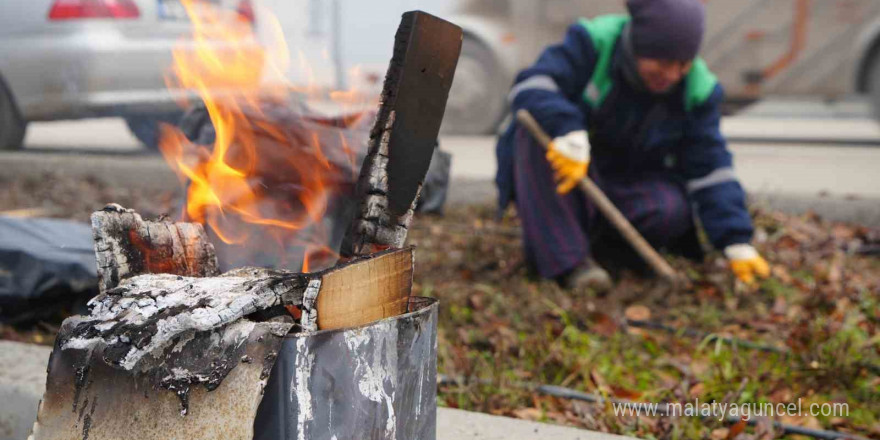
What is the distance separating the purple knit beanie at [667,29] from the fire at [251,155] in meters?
1.72

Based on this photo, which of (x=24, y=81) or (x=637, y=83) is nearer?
(x=637, y=83)

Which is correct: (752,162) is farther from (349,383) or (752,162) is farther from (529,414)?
(349,383)

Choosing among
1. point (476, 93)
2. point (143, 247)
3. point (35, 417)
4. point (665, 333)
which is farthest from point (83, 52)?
point (143, 247)

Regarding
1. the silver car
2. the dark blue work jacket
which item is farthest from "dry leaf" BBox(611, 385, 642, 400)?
the silver car

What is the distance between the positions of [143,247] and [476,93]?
6.87 m

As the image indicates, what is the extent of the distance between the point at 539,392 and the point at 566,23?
6074mm

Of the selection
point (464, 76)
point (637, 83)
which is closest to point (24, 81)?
point (464, 76)

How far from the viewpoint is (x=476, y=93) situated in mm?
8289

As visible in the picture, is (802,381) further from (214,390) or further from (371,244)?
(214,390)

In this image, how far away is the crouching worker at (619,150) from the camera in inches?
138

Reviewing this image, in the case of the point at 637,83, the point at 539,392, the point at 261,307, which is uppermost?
the point at 637,83

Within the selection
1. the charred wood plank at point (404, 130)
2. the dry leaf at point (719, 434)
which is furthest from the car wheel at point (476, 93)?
the charred wood plank at point (404, 130)

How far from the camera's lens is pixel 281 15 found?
6.87ft

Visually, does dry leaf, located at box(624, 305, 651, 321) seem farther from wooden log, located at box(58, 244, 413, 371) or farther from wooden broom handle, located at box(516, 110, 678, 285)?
wooden log, located at box(58, 244, 413, 371)
